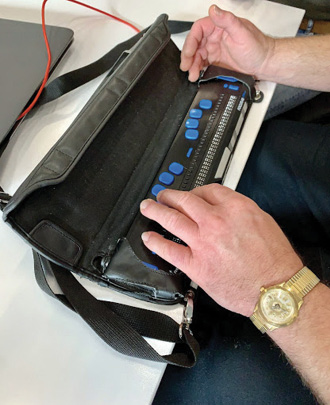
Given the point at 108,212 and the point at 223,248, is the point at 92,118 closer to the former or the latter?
the point at 108,212

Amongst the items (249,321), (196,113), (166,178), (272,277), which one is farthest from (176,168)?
(249,321)

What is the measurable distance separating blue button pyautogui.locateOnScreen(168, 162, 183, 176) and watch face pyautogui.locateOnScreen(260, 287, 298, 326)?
0.24 metres

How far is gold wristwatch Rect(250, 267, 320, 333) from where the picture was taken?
20.9 inches

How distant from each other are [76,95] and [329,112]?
24.6 inches

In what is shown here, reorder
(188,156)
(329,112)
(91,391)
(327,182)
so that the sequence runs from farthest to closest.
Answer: (329,112) → (327,182) → (188,156) → (91,391)

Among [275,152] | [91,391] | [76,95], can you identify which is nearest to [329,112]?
[275,152]

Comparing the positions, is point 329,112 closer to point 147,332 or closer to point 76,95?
point 76,95

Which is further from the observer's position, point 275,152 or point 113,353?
point 275,152

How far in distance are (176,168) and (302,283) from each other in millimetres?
266

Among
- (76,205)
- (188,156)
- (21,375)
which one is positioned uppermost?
(188,156)

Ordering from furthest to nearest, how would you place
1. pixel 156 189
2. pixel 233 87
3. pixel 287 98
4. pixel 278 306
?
pixel 287 98 < pixel 233 87 < pixel 156 189 < pixel 278 306

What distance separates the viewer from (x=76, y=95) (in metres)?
0.80

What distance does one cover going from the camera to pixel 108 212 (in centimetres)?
62

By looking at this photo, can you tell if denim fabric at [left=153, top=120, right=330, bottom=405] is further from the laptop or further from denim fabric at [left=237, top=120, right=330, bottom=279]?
the laptop
